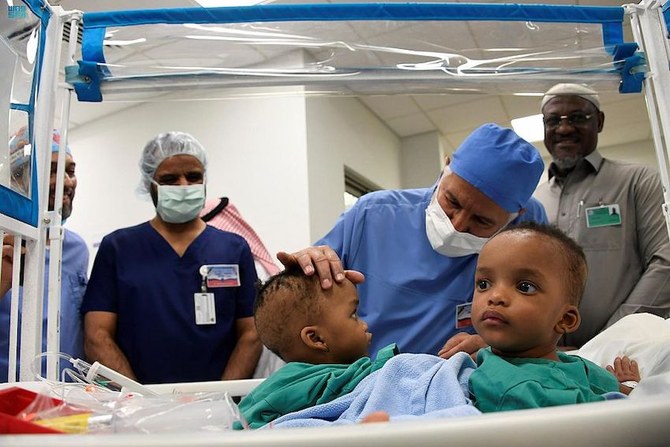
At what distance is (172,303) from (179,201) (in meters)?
0.35

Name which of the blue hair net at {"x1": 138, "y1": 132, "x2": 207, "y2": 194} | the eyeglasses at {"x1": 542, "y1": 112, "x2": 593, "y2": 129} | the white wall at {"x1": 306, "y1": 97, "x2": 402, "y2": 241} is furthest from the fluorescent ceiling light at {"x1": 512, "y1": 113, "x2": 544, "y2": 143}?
the blue hair net at {"x1": 138, "y1": 132, "x2": 207, "y2": 194}

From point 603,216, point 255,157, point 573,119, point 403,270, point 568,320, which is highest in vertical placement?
point 255,157

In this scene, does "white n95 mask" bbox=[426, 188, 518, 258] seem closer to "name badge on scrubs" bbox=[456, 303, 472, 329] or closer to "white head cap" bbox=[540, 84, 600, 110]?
"name badge on scrubs" bbox=[456, 303, 472, 329]

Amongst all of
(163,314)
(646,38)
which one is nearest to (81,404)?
(163,314)

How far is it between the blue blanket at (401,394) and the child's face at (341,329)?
279mm

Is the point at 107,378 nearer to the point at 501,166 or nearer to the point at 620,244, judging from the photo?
the point at 501,166

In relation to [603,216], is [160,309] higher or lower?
lower

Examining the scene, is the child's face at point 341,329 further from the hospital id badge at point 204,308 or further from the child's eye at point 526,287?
the hospital id badge at point 204,308

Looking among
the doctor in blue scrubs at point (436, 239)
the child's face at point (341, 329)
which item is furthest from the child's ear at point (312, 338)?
the doctor in blue scrubs at point (436, 239)

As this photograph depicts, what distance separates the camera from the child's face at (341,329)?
1155mm

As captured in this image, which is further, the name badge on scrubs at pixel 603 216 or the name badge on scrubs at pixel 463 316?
the name badge on scrubs at pixel 603 216

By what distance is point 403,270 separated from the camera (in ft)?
4.87

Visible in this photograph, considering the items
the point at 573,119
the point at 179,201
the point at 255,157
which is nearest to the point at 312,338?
the point at 179,201

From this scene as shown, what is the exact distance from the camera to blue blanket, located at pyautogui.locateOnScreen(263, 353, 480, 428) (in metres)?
0.76
